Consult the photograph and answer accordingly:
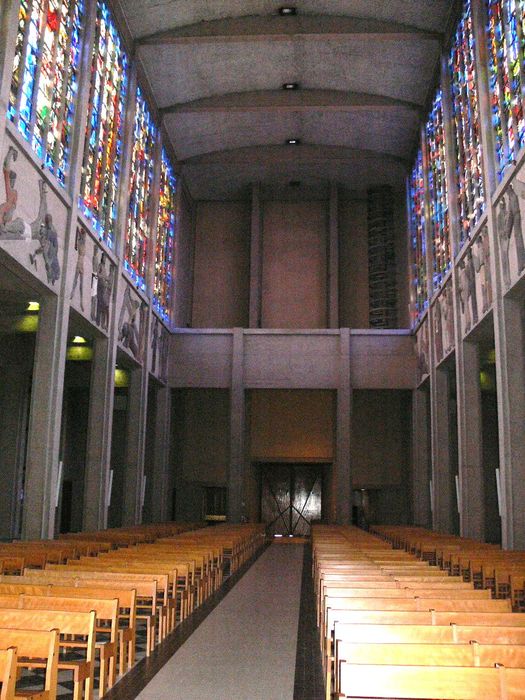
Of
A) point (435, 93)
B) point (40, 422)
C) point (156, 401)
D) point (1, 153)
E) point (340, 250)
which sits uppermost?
point (435, 93)

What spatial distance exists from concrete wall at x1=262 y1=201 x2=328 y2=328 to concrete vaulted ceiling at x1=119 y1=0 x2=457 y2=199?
1413 millimetres

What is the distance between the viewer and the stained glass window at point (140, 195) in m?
19.1

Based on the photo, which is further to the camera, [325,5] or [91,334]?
[325,5]

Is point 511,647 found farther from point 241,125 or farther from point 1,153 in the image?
point 241,125

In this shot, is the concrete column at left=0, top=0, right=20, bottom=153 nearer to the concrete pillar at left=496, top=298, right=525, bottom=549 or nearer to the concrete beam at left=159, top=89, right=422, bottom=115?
the concrete pillar at left=496, top=298, right=525, bottom=549

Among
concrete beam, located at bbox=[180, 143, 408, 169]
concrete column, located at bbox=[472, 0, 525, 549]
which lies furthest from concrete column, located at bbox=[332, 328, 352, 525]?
concrete column, located at bbox=[472, 0, 525, 549]

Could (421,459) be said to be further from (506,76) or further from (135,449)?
(506,76)

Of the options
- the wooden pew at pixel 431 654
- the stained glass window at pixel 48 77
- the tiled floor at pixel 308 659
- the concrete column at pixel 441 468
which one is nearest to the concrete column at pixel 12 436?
Answer: the stained glass window at pixel 48 77

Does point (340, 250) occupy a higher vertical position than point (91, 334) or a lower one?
higher

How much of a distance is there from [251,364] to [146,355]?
4.64 meters

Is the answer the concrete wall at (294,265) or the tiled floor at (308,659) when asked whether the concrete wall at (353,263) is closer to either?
the concrete wall at (294,265)

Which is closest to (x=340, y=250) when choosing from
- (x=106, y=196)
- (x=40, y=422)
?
(x=106, y=196)

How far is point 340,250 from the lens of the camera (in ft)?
92.2

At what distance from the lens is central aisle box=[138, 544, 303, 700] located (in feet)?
16.4
